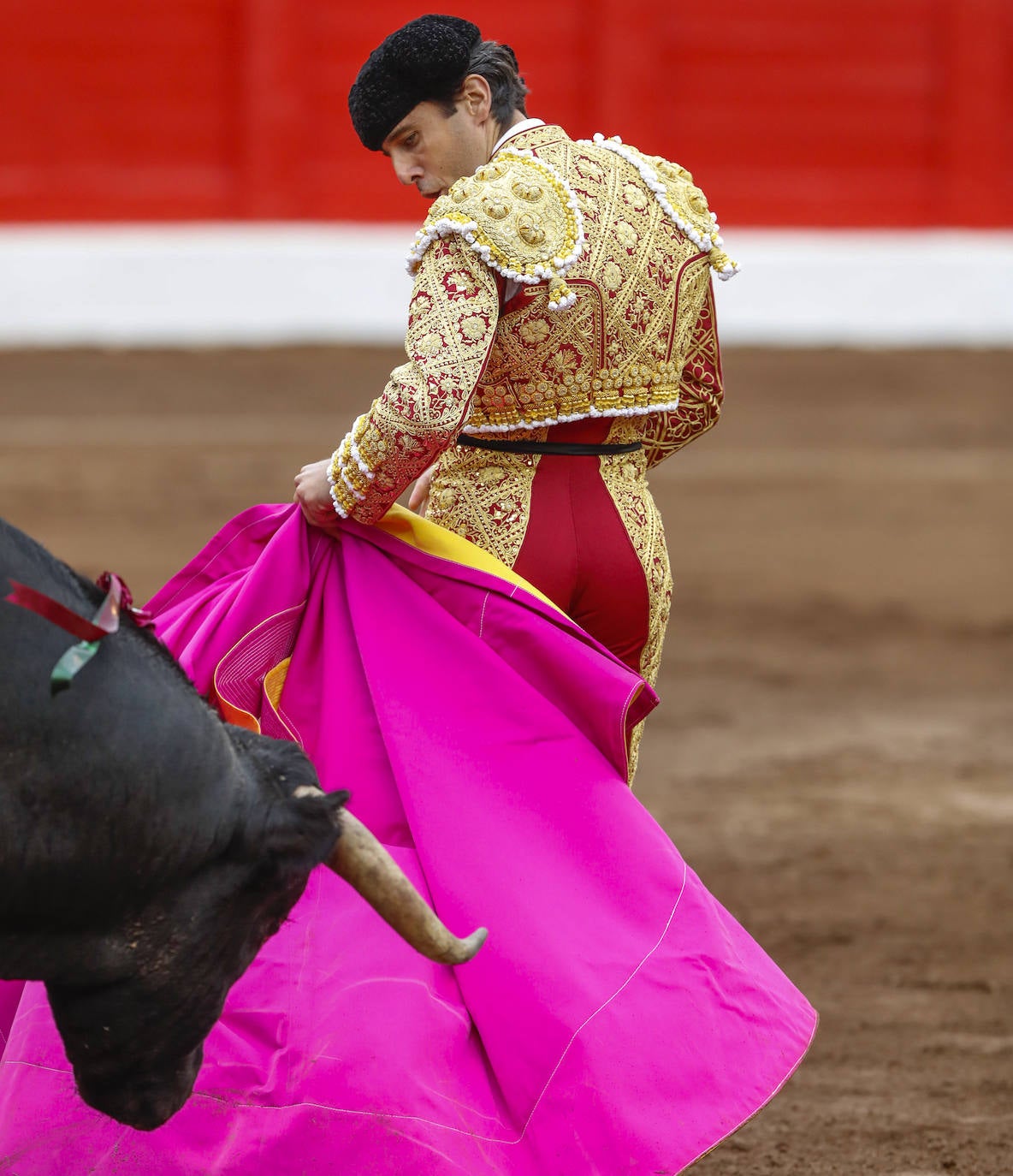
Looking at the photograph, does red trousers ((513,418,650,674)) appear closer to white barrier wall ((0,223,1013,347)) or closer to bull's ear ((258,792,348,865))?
bull's ear ((258,792,348,865))

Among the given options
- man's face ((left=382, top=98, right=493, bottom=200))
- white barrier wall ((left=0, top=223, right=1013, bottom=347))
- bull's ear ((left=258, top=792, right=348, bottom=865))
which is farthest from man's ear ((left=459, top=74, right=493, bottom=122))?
white barrier wall ((left=0, top=223, right=1013, bottom=347))

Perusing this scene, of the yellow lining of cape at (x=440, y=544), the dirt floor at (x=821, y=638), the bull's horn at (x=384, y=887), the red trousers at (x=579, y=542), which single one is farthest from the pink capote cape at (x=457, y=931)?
the dirt floor at (x=821, y=638)

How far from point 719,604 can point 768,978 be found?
16.2 ft

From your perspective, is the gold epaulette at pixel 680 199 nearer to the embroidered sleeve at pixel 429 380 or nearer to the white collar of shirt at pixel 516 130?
the white collar of shirt at pixel 516 130

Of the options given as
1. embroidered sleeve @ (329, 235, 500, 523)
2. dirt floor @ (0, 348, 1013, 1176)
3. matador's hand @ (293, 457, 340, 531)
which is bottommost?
dirt floor @ (0, 348, 1013, 1176)

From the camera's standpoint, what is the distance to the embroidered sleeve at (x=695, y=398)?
8.12 feet

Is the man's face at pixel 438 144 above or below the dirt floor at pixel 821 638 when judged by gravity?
above

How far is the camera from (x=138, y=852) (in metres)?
1.71

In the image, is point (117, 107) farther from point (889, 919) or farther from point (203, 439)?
point (889, 919)

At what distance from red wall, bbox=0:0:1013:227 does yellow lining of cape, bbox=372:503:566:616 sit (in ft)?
28.4

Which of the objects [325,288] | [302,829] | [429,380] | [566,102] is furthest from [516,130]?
[566,102]

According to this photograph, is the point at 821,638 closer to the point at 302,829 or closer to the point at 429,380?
the point at 429,380

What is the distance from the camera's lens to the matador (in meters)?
2.06

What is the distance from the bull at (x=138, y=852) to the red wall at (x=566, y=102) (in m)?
9.16
